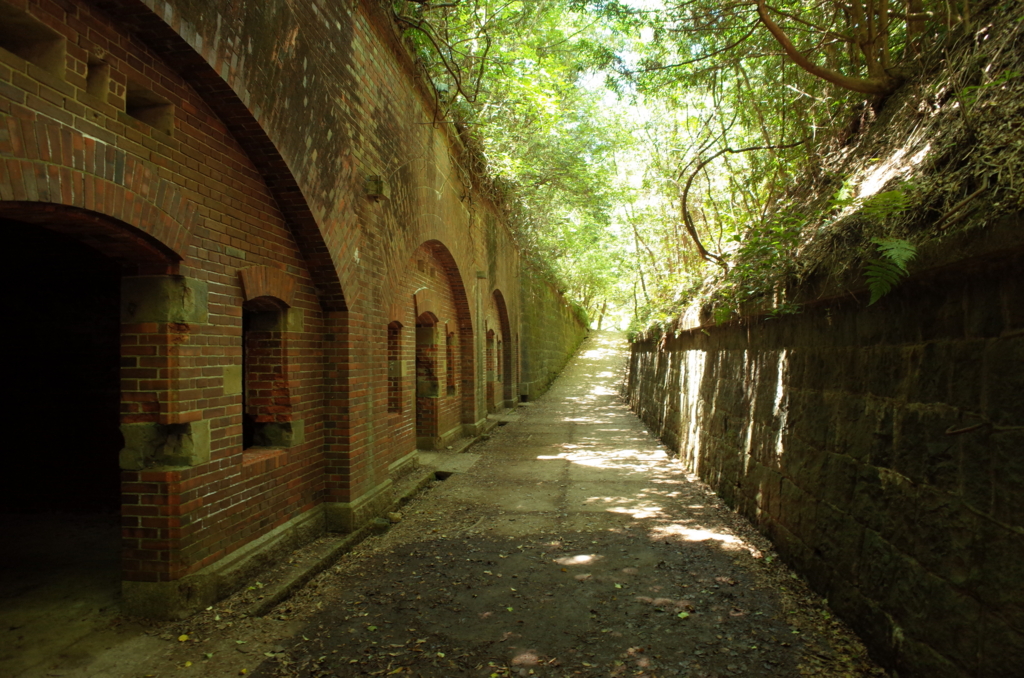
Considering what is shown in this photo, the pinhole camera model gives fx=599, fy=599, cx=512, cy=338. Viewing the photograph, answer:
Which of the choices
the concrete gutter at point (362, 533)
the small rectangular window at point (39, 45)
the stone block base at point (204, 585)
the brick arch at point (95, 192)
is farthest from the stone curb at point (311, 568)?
the small rectangular window at point (39, 45)

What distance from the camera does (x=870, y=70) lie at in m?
4.96

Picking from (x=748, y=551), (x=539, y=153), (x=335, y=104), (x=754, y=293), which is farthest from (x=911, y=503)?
(x=539, y=153)

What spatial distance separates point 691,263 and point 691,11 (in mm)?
4984

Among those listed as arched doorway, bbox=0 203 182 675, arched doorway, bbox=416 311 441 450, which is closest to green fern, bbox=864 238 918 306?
arched doorway, bbox=0 203 182 675

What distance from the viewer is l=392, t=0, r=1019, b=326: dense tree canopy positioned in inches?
199

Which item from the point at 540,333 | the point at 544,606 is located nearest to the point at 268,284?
the point at 544,606

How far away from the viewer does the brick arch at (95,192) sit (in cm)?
261

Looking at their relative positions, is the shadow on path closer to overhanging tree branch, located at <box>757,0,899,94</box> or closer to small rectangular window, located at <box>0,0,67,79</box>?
small rectangular window, located at <box>0,0,67,79</box>

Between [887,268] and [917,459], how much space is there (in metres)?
0.95

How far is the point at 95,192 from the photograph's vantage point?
2.99 meters

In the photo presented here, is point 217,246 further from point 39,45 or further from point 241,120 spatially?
point 39,45

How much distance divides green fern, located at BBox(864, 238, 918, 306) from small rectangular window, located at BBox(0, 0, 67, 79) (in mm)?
4049

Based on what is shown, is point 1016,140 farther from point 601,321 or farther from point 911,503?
point 601,321

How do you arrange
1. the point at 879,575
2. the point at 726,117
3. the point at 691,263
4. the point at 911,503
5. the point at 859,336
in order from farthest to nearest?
the point at 691,263
the point at 726,117
the point at 859,336
the point at 879,575
the point at 911,503
